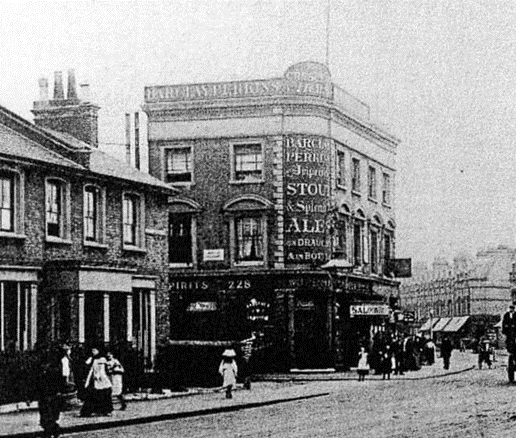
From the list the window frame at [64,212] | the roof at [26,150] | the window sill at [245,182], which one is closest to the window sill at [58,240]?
the window frame at [64,212]

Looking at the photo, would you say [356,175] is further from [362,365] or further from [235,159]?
[362,365]

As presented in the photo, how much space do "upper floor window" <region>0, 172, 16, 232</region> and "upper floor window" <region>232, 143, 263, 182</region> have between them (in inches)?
702

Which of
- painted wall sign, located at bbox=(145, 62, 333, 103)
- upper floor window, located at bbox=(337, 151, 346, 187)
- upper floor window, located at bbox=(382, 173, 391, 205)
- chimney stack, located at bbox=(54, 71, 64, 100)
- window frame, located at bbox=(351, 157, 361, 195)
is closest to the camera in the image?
chimney stack, located at bbox=(54, 71, 64, 100)

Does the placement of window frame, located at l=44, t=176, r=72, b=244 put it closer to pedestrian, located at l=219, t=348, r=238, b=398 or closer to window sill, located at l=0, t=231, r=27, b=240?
window sill, located at l=0, t=231, r=27, b=240

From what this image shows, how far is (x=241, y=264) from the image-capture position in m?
45.9

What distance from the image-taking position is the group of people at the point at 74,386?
61.4ft

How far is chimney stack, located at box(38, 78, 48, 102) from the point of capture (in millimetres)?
36062

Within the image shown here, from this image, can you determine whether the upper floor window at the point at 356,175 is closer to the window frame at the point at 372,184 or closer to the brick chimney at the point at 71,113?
the window frame at the point at 372,184

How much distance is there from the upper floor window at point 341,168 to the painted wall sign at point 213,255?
564 centimetres

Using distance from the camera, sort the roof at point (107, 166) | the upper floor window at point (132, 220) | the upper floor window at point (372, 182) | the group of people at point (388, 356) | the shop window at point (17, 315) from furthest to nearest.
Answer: the upper floor window at point (372, 182) < the group of people at point (388, 356) < the upper floor window at point (132, 220) < the roof at point (107, 166) < the shop window at point (17, 315)

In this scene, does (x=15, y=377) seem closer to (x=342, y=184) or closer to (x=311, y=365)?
(x=311, y=365)

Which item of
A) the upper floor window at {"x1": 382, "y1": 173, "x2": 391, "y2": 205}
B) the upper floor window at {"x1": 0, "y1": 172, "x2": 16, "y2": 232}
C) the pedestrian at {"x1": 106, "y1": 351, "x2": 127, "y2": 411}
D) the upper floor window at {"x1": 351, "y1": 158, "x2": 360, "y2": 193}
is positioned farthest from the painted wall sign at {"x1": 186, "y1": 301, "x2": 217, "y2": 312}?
the pedestrian at {"x1": 106, "y1": 351, "x2": 127, "y2": 411}

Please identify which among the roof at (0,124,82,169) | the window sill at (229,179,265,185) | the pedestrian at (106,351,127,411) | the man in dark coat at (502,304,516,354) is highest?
the window sill at (229,179,265,185)

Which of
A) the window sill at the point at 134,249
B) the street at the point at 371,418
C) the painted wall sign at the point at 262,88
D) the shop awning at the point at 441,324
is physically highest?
the painted wall sign at the point at 262,88
